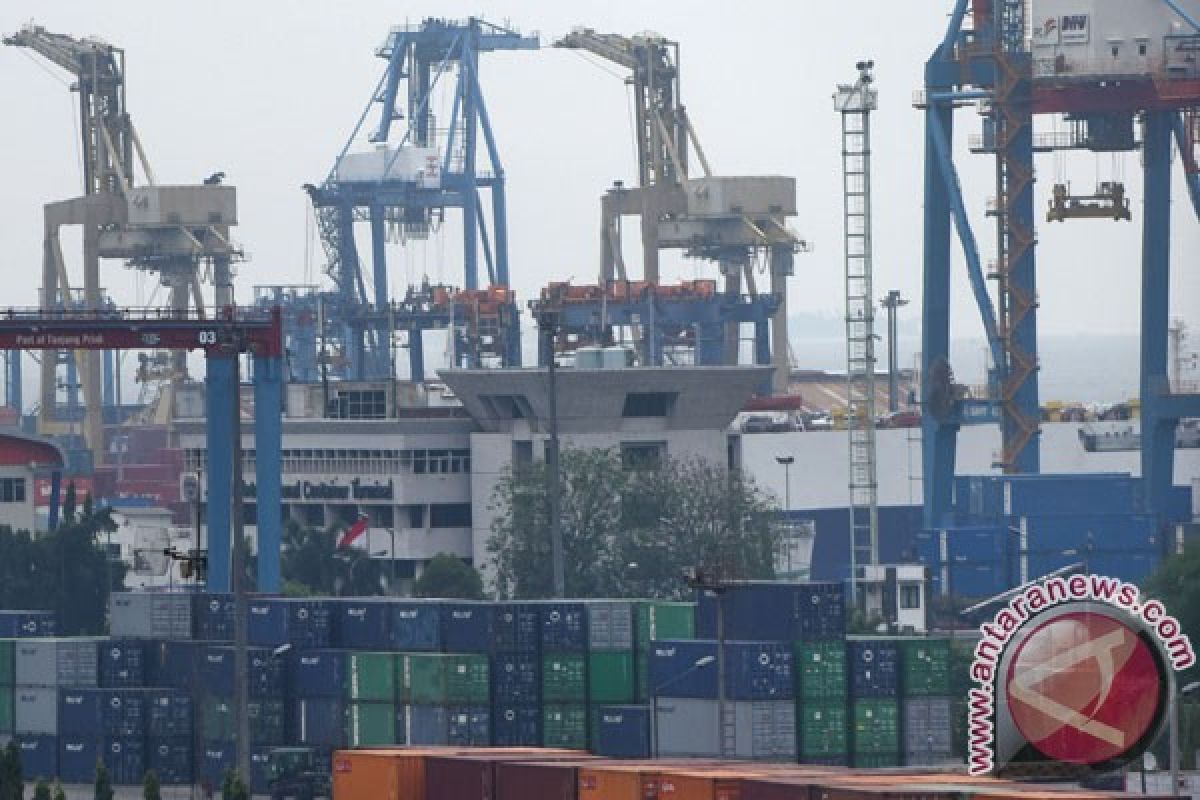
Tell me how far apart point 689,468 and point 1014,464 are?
14.7m

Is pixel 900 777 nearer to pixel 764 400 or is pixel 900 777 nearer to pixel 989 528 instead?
pixel 989 528

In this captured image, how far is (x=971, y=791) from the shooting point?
48.3m

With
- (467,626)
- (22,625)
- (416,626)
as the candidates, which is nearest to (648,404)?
(22,625)

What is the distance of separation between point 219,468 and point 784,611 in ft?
90.7

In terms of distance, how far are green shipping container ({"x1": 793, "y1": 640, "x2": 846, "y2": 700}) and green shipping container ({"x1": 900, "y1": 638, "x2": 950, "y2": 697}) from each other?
1.34 metres

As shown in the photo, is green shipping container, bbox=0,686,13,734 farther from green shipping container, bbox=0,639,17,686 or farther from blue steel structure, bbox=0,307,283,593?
blue steel structure, bbox=0,307,283,593

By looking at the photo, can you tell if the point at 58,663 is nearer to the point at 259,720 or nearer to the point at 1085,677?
the point at 259,720

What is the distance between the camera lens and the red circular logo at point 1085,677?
4053 cm

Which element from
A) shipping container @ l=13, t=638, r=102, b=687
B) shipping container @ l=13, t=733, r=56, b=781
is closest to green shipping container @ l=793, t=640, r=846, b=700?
shipping container @ l=13, t=638, r=102, b=687

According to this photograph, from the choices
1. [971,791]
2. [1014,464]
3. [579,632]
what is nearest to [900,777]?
[971,791]

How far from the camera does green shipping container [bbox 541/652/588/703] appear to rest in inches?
3356

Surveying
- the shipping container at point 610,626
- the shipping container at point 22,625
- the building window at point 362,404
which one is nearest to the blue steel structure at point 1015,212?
the building window at point 362,404

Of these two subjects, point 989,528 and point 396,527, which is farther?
point 396,527

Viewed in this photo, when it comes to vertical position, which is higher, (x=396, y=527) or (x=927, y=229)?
(x=927, y=229)
